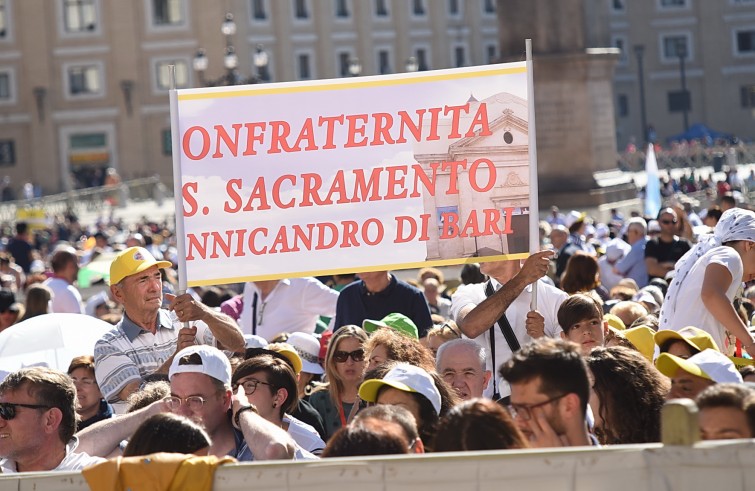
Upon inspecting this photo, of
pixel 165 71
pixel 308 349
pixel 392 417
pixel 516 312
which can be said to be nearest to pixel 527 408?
pixel 392 417

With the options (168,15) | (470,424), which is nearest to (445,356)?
(470,424)

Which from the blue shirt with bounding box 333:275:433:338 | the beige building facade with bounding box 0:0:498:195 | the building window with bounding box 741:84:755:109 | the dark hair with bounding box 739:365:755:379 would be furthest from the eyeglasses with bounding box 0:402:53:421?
the building window with bounding box 741:84:755:109

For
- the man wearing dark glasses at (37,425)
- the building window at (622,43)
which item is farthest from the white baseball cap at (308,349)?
the building window at (622,43)

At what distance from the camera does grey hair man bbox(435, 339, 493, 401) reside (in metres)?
6.67

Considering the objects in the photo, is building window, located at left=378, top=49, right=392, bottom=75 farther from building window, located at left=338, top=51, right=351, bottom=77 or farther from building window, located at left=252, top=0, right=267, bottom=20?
building window, located at left=252, top=0, right=267, bottom=20

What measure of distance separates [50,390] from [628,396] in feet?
7.12

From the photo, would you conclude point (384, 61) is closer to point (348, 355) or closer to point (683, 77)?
point (683, 77)

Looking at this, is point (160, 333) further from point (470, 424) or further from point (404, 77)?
point (470, 424)

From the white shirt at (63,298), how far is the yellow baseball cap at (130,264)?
18.2 ft

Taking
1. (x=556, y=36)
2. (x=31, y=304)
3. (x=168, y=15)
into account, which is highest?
Result: (x=168, y=15)

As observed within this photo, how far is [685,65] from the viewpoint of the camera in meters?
84.4

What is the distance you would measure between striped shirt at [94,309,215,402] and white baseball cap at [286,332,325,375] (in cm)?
105

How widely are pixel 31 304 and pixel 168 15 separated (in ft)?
196

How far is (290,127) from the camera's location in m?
7.73
